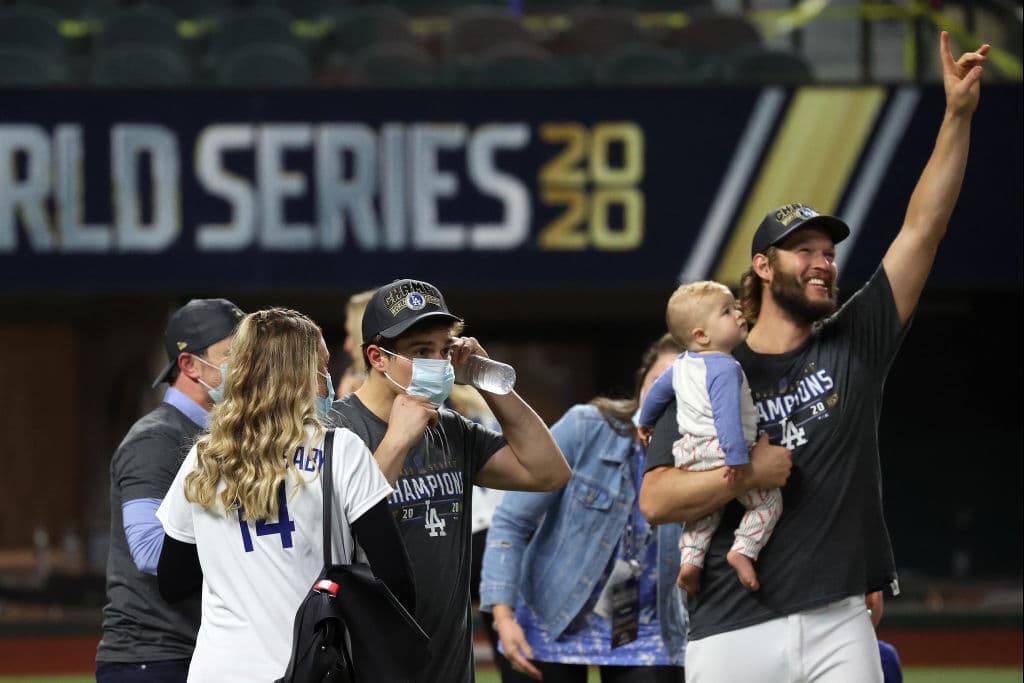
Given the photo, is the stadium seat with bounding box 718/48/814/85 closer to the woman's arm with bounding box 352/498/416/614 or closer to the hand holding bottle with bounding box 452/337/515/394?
the hand holding bottle with bounding box 452/337/515/394

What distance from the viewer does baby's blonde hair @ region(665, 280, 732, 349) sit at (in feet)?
13.7

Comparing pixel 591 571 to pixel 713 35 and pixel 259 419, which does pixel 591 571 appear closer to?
pixel 259 419

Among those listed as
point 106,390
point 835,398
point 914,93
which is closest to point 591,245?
point 914,93

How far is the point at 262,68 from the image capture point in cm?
1128

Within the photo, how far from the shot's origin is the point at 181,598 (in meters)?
3.55

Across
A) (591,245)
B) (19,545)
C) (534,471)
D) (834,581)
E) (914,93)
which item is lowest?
(19,545)

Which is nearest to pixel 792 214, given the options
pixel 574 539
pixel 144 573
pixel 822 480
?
pixel 822 480

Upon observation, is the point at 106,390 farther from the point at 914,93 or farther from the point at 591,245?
the point at 914,93

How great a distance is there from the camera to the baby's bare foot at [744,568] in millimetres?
3748

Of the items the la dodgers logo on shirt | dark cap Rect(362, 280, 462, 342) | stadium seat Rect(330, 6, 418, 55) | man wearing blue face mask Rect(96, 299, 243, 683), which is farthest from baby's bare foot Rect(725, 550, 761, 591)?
stadium seat Rect(330, 6, 418, 55)

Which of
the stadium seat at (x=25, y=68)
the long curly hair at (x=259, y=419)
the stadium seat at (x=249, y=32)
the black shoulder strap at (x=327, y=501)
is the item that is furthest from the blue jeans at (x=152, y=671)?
the stadium seat at (x=249, y=32)

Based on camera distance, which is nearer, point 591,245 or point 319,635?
point 319,635

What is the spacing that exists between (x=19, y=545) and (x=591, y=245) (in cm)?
519

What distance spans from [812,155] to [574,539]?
242 inches
